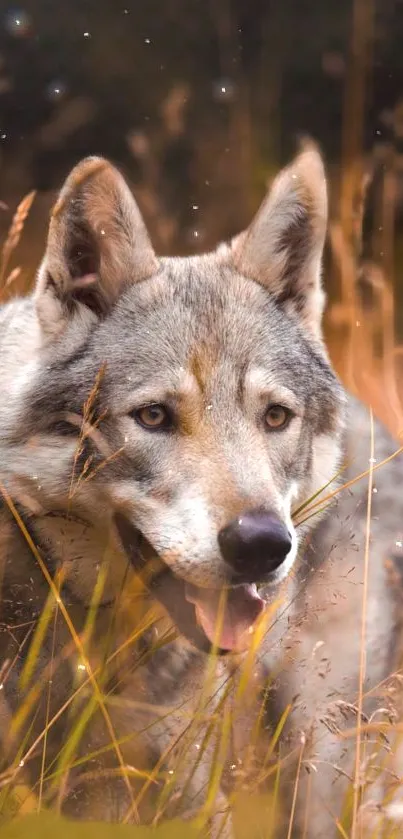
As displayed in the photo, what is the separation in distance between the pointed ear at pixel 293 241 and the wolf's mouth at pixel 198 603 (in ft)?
3.12

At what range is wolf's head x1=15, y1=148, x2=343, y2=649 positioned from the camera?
2.40 m

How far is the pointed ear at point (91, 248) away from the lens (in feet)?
8.75

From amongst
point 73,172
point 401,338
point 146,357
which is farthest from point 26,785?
point 401,338

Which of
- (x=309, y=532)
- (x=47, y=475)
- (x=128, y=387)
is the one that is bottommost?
(x=309, y=532)

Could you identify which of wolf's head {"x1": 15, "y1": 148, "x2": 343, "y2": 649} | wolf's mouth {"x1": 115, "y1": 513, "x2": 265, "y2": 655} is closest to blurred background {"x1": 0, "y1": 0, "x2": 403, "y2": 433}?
wolf's head {"x1": 15, "y1": 148, "x2": 343, "y2": 649}

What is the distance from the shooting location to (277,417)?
280 centimetres

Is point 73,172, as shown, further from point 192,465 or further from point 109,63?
point 109,63

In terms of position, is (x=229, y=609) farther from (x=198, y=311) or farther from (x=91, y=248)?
(x=91, y=248)

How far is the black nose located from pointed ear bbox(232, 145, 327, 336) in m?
1.00

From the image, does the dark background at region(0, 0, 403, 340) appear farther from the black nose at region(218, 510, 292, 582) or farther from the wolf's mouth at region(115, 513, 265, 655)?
the black nose at region(218, 510, 292, 582)

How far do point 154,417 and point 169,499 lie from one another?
259 millimetres

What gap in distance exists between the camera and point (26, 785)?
2.17 meters

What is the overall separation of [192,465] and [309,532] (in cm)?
70

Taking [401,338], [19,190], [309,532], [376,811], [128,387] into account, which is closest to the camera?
[376,811]
